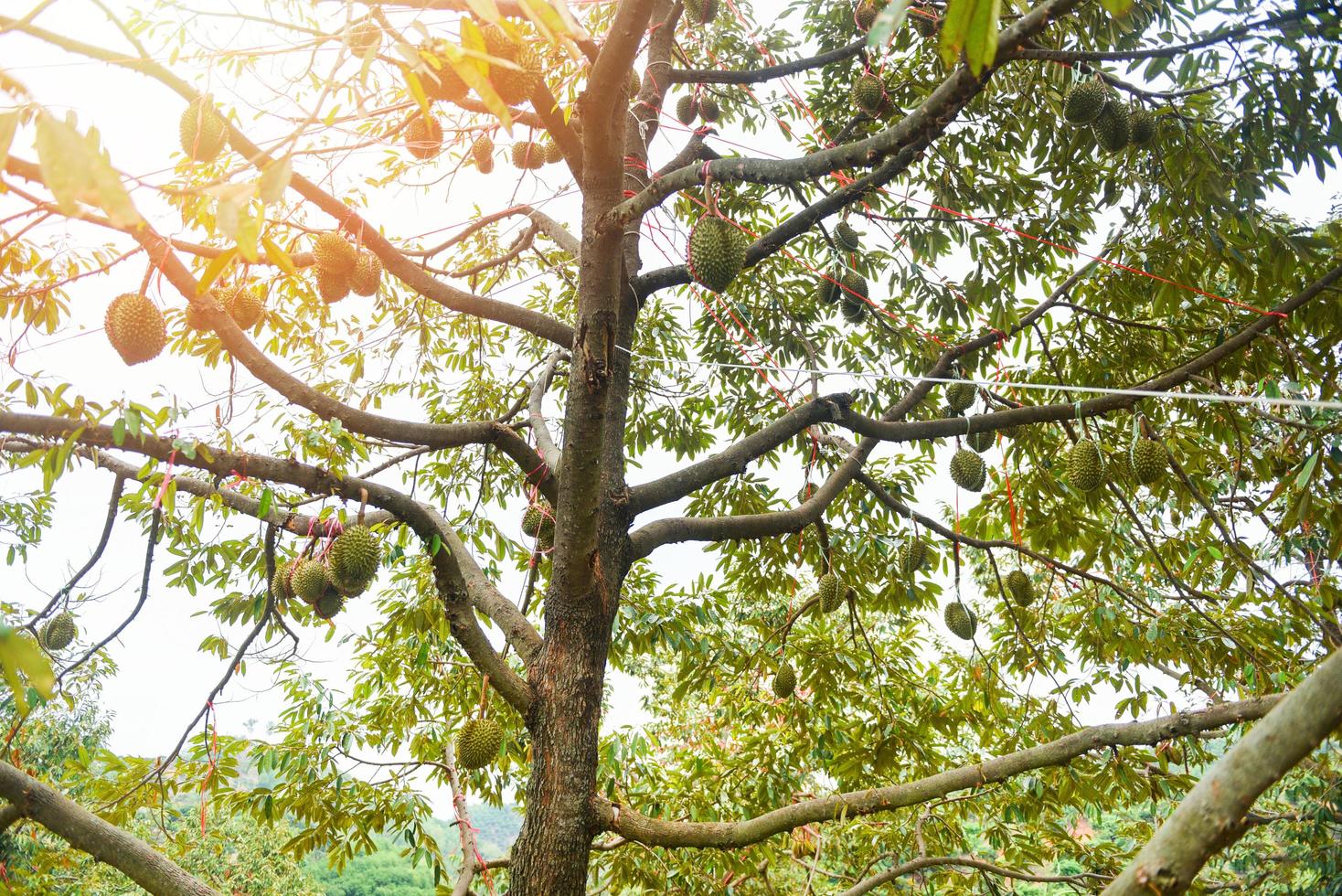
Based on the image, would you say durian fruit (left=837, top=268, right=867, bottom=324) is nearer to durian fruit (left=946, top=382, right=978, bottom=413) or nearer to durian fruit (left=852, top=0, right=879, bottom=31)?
durian fruit (left=946, top=382, right=978, bottom=413)

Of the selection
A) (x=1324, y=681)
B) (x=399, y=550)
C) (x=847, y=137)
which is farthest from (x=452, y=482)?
(x=1324, y=681)

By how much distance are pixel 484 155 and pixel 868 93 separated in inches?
59.9

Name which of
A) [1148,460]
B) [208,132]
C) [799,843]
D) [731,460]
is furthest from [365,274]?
[799,843]

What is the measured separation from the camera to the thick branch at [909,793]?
7.06 feet

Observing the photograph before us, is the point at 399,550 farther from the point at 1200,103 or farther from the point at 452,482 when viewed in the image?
the point at 1200,103

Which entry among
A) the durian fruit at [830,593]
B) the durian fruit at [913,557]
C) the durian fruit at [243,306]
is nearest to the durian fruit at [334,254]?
the durian fruit at [243,306]

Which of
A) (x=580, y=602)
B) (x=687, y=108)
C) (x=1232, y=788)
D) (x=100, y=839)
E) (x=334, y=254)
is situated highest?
(x=687, y=108)

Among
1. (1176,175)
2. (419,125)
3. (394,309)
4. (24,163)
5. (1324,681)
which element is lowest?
(1324,681)

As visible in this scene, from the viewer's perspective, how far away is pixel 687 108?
3729 mm

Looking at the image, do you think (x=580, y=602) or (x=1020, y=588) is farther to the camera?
(x=1020, y=588)

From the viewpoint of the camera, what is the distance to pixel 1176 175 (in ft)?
8.80

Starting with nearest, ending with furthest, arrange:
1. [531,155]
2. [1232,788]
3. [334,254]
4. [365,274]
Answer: [1232,788] < [334,254] < [365,274] < [531,155]

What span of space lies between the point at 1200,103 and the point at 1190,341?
115 cm

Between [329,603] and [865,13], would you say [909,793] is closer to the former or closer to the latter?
[329,603]
